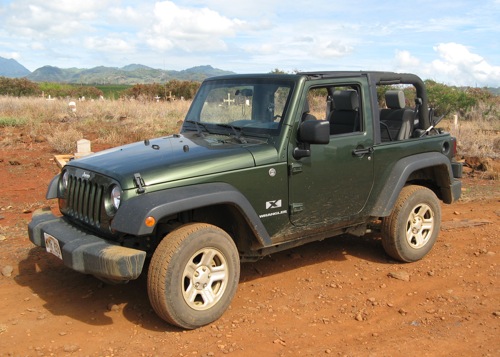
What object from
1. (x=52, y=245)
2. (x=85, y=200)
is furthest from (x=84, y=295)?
(x=85, y=200)

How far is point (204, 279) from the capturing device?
4086 millimetres

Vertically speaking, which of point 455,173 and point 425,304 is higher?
point 455,173

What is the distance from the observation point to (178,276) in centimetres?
387

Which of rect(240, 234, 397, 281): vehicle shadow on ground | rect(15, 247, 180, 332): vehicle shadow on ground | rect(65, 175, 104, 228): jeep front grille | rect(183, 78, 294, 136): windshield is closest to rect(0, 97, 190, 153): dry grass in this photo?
rect(15, 247, 180, 332): vehicle shadow on ground

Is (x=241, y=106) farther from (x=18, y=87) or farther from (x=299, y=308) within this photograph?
(x=18, y=87)

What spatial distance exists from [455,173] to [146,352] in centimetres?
413

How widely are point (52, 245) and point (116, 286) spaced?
3.05ft

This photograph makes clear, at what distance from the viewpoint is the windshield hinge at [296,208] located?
461 cm

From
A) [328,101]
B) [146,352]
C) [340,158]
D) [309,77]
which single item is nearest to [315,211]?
[340,158]

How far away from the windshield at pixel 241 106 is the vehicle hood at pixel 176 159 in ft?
0.66

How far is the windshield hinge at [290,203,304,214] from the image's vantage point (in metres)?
4.61

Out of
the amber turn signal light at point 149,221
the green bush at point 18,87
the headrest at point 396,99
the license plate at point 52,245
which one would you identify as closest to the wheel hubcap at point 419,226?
the headrest at point 396,99

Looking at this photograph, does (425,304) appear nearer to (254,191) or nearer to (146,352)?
(254,191)

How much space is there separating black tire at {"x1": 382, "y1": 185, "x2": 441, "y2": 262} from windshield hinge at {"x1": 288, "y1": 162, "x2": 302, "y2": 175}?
1447mm
